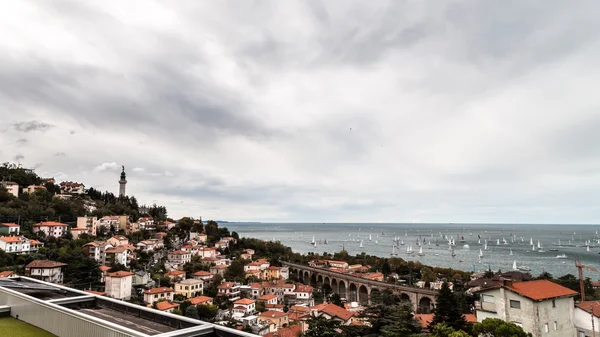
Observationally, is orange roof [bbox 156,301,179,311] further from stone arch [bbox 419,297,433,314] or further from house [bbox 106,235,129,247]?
stone arch [bbox 419,297,433,314]

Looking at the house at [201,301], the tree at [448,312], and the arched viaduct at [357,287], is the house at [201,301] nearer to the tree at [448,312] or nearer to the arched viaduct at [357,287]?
the arched viaduct at [357,287]

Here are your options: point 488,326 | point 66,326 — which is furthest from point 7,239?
point 488,326

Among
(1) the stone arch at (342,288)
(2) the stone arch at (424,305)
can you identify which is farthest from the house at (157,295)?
(1) the stone arch at (342,288)

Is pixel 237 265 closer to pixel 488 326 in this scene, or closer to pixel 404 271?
pixel 404 271

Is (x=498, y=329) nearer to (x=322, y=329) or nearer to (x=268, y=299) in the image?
(x=322, y=329)

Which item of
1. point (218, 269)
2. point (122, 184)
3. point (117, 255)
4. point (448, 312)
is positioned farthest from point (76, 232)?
point (448, 312)

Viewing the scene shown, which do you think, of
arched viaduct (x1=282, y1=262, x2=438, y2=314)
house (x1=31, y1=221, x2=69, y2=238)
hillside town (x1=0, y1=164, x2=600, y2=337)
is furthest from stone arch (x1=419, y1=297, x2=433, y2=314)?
house (x1=31, y1=221, x2=69, y2=238)

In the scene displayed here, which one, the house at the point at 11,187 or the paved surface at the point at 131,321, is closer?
the paved surface at the point at 131,321
